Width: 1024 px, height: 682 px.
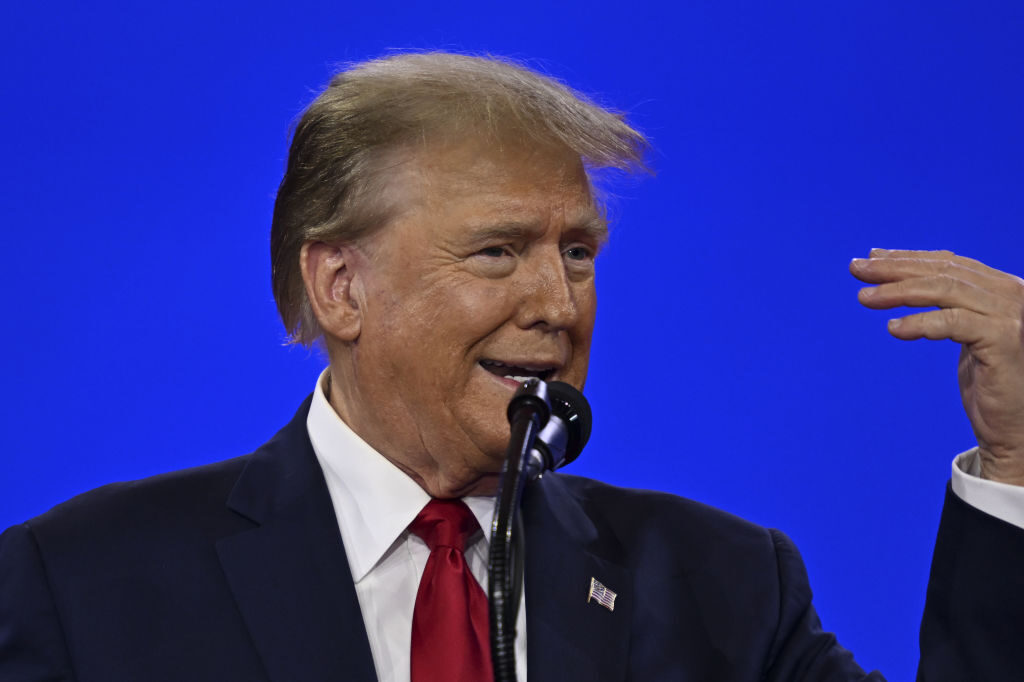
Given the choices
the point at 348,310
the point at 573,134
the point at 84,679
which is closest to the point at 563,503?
the point at 348,310

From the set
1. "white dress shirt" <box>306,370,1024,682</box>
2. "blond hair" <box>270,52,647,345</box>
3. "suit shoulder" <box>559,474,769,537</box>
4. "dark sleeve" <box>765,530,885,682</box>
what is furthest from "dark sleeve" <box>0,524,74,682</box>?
"dark sleeve" <box>765,530,885,682</box>

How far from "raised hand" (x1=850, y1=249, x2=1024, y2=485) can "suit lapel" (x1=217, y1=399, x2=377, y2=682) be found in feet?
3.01

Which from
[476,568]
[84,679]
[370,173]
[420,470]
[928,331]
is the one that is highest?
[370,173]

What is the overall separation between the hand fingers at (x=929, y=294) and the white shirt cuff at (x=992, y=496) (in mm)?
255

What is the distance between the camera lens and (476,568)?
207 centimetres

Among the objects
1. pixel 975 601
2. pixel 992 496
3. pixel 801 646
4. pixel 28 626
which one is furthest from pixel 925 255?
pixel 28 626

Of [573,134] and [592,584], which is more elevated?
[573,134]

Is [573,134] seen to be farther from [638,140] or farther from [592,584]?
[592,584]

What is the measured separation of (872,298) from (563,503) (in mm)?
792

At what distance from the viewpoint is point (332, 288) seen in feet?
7.05

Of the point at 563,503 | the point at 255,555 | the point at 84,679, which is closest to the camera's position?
the point at 84,679

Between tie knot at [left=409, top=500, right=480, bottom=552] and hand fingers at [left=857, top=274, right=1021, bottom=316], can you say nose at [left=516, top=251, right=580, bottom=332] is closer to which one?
tie knot at [left=409, top=500, right=480, bottom=552]

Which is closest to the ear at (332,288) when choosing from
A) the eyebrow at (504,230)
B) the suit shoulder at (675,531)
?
the eyebrow at (504,230)

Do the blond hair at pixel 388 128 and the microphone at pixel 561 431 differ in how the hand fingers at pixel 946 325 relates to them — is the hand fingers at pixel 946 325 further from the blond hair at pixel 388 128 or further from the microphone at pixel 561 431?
the blond hair at pixel 388 128
